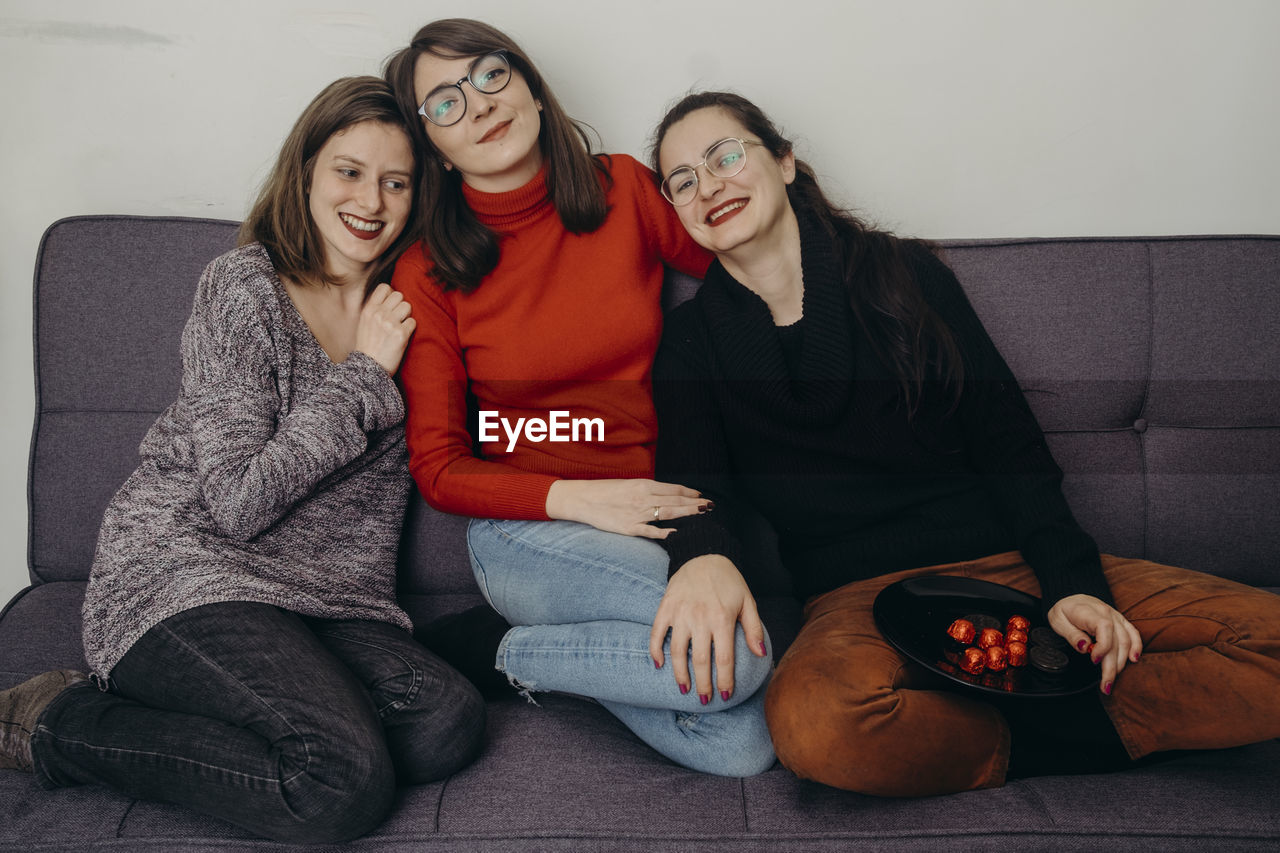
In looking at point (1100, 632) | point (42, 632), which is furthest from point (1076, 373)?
point (42, 632)

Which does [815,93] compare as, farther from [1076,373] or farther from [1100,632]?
[1100,632]

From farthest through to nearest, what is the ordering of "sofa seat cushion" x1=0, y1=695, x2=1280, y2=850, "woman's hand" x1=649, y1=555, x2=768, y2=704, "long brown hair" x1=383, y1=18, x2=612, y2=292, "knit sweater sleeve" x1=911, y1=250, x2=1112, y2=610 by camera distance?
1. "long brown hair" x1=383, y1=18, x2=612, y2=292
2. "knit sweater sleeve" x1=911, y1=250, x2=1112, y2=610
3. "woman's hand" x1=649, y1=555, x2=768, y2=704
4. "sofa seat cushion" x1=0, y1=695, x2=1280, y2=850

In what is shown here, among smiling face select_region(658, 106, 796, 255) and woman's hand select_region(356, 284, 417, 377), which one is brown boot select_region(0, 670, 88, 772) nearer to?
woman's hand select_region(356, 284, 417, 377)

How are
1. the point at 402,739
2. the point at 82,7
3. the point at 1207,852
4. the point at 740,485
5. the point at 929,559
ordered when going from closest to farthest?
1. the point at 1207,852
2. the point at 402,739
3. the point at 929,559
4. the point at 740,485
5. the point at 82,7

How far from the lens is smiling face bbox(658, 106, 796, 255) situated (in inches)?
50.5

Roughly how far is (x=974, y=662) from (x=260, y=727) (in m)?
0.91

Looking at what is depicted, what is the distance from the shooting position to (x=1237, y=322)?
4.81 feet

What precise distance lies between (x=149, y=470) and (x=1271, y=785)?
1682mm

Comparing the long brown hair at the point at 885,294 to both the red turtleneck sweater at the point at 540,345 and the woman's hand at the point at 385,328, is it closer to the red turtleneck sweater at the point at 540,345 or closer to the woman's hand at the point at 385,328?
the red turtleneck sweater at the point at 540,345

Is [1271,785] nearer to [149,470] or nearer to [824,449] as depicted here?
[824,449]

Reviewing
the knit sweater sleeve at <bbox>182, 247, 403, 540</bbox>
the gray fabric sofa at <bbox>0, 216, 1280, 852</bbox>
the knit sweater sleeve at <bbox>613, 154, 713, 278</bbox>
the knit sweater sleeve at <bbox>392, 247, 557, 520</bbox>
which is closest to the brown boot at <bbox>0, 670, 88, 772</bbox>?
the gray fabric sofa at <bbox>0, 216, 1280, 852</bbox>

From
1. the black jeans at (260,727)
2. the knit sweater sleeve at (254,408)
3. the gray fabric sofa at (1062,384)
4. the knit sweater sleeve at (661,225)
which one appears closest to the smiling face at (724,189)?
the knit sweater sleeve at (661,225)

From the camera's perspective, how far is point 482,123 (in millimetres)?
1311

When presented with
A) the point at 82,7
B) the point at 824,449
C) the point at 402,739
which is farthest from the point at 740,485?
the point at 82,7
